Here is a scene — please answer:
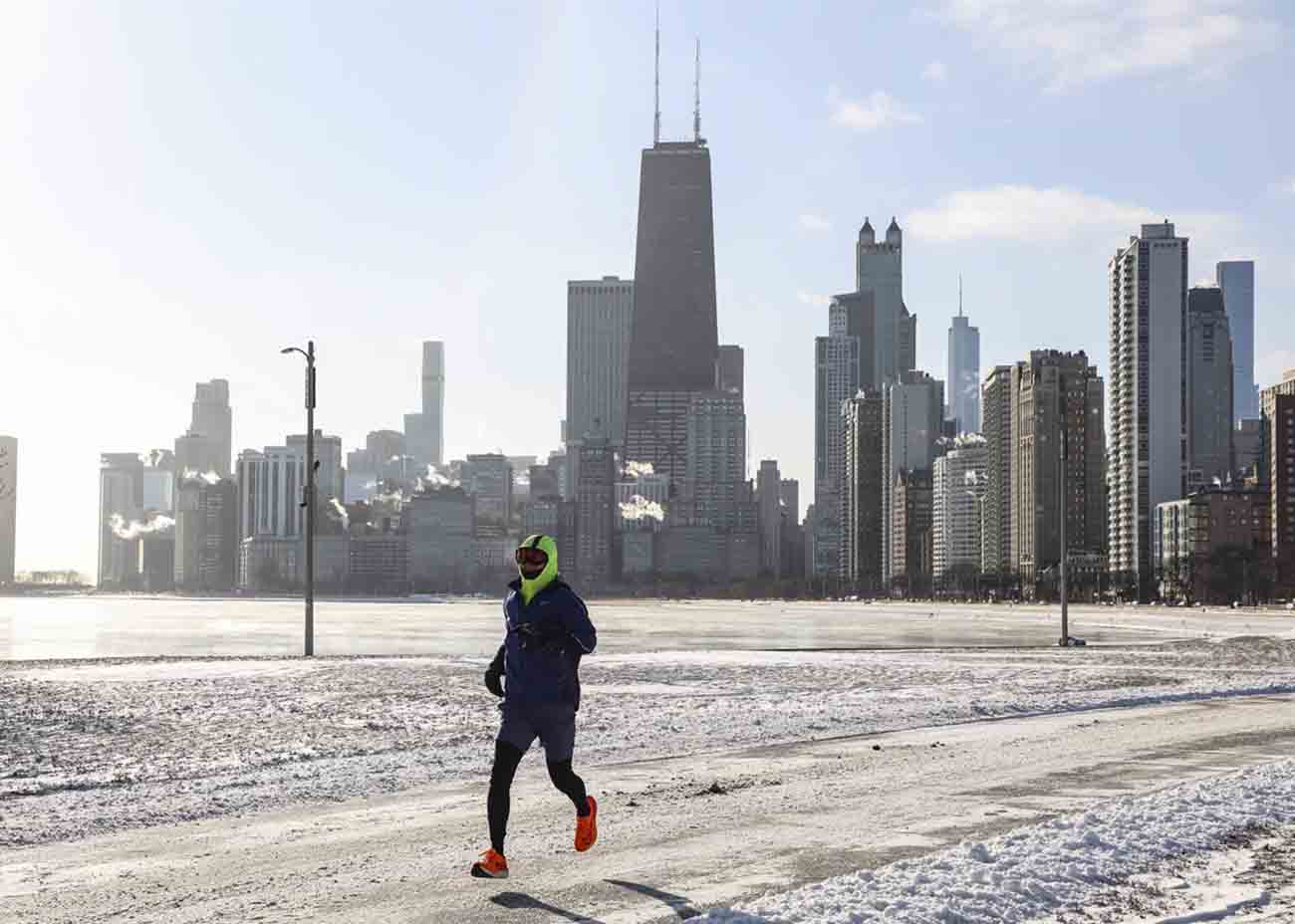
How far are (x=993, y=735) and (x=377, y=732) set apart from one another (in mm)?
7602

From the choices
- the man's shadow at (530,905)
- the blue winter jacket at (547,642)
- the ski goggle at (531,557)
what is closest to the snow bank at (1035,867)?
the man's shadow at (530,905)

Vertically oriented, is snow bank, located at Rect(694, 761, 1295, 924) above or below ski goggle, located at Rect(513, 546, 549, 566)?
below

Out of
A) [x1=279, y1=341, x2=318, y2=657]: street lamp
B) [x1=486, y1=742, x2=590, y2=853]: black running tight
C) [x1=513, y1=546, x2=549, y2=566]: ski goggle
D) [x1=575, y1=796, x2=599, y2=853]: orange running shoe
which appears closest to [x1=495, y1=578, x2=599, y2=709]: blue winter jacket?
[x1=513, y1=546, x2=549, y2=566]: ski goggle

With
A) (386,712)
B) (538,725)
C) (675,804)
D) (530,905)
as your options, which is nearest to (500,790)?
(538,725)

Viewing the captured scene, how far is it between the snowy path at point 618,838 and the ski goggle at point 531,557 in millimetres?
1981

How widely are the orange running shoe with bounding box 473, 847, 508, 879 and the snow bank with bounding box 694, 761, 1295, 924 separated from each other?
1799mm

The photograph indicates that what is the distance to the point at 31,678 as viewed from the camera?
3066cm

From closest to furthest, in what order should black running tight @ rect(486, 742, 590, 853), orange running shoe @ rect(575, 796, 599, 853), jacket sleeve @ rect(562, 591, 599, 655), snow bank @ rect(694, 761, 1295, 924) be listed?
snow bank @ rect(694, 761, 1295, 924)
black running tight @ rect(486, 742, 590, 853)
jacket sleeve @ rect(562, 591, 599, 655)
orange running shoe @ rect(575, 796, 599, 853)

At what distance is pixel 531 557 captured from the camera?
9.91 meters

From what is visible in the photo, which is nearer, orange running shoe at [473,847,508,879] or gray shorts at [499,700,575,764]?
orange running shoe at [473,847,508,879]

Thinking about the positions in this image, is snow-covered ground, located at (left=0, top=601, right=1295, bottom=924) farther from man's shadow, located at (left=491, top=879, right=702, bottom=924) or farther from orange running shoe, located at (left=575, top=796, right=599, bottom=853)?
orange running shoe, located at (left=575, top=796, right=599, bottom=853)

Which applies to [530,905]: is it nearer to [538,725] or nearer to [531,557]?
[538,725]

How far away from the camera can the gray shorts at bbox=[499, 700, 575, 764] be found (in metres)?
9.85

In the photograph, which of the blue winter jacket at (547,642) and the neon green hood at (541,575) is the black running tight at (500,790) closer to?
the blue winter jacket at (547,642)
